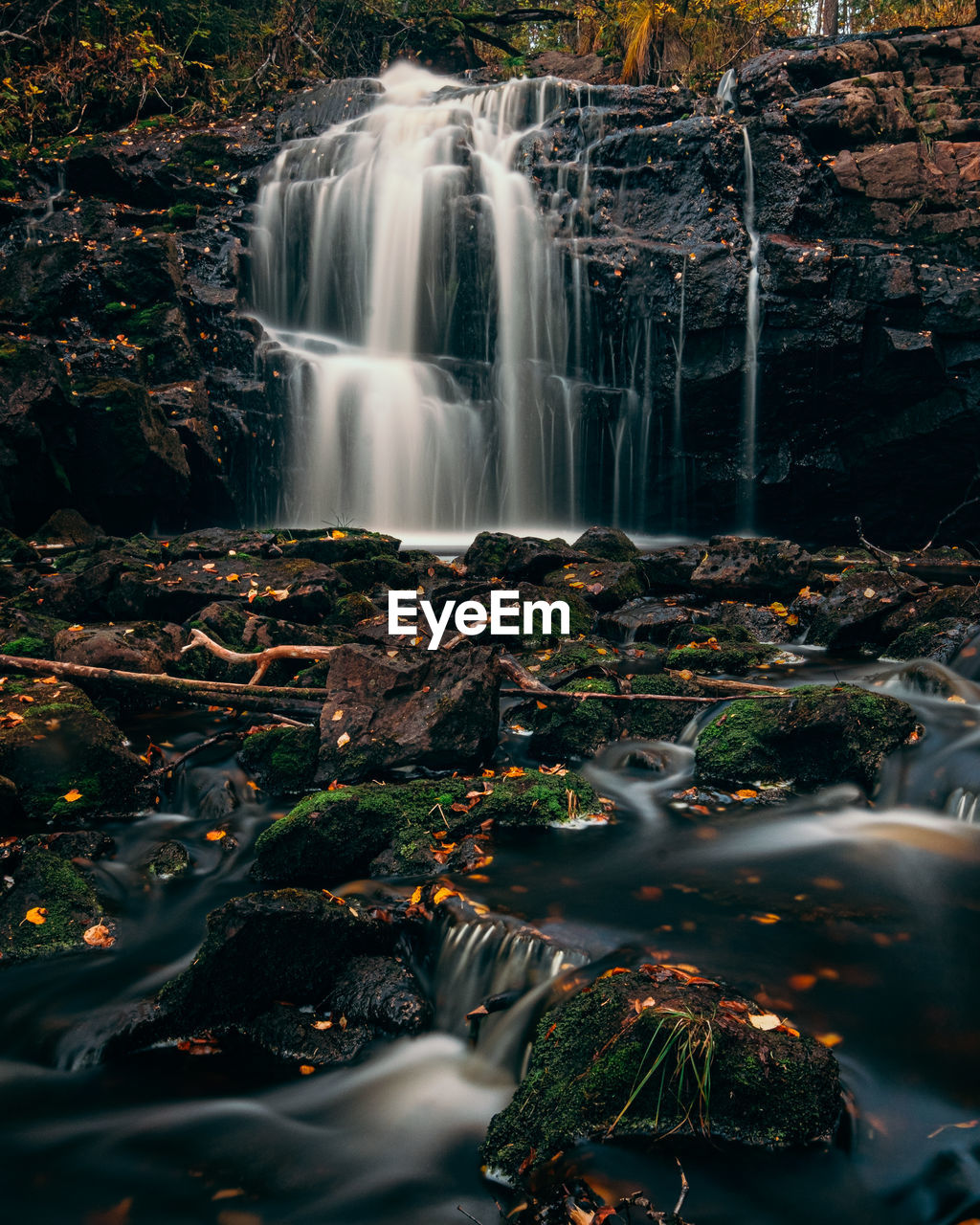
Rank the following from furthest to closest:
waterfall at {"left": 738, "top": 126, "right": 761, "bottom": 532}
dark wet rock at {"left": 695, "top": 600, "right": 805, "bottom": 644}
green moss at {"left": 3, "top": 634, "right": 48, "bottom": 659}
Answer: waterfall at {"left": 738, "top": 126, "right": 761, "bottom": 532} → dark wet rock at {"left": 695, "top": 600, "right": 805, "bottom": 644} → green moss at {"left": 3, "top": 634, "right": 48, "bottom": 659}

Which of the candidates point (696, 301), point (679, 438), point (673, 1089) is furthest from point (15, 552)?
point (696, 301)

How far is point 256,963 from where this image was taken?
330 centimetres

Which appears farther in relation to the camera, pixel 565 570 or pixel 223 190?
pixel 223 190

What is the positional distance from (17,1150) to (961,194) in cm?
1542

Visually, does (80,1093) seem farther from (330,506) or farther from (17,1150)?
(330,506)

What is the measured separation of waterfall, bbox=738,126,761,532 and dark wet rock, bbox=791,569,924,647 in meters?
6.42

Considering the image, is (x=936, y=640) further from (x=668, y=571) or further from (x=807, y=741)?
(x=668, y=571)

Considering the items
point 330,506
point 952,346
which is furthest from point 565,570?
point 952,346

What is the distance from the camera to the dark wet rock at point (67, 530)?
37.4ft

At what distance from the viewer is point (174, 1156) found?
8.88ft

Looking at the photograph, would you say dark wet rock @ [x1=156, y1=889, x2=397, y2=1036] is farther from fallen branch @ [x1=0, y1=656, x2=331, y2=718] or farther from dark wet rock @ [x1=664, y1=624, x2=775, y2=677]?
dark wet rock @ [x1=664, y1=624, x2=775, y2=677]

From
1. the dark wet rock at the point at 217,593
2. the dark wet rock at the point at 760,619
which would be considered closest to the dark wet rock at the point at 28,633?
the dark wet rock at the point at 217,593

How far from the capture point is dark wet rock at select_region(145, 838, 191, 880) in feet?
14.4

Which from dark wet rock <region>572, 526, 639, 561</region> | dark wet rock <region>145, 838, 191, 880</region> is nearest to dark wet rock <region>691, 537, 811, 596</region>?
dark wet rock <region>572, 526, 639, 561</region>
